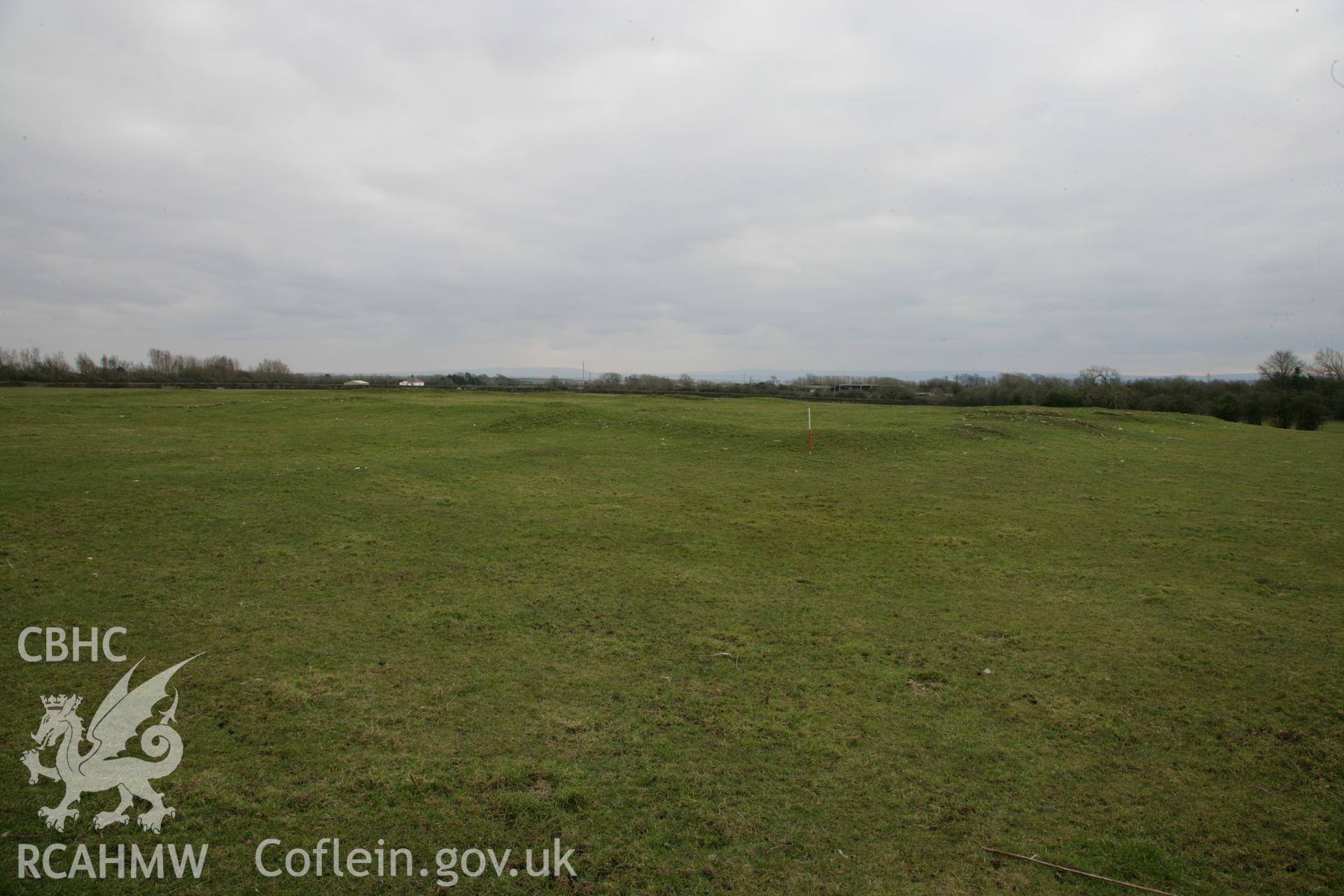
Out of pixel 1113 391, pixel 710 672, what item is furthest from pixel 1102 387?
pixel 710 672

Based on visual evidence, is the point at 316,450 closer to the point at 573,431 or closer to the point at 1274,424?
the point at 573,431

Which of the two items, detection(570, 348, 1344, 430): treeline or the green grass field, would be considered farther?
detection(570, 348, 1344, 430): treeline

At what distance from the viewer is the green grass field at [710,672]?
12.4ft

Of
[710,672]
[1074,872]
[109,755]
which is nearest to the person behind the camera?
[1074,872]

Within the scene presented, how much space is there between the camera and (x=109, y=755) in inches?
169

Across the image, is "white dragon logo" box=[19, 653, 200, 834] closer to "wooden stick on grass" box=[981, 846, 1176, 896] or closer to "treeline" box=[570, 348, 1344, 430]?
"wooden stick on grass" box=[981, 846, 1176, 896]

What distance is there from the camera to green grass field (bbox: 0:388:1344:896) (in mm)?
3783

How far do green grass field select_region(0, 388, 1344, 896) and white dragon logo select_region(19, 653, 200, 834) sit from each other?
0.09m

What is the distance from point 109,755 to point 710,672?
175 inches

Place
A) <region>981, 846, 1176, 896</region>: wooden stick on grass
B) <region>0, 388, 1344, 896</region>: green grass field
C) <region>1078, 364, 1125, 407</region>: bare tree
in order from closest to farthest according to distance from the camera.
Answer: <region>981, 846, 1176, 896</region>: wooden stick on grass → <region>0, 388, 1344, 896</region>: green grass field → <region>1078, 364, 1125, 407</region>: bare tree

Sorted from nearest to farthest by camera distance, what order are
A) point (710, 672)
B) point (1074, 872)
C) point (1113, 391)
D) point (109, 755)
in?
point (1074, 872) < point (109, 755) < point (710, 672) < point (1113, 391)

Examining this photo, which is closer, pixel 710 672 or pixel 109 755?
pixel 109 755

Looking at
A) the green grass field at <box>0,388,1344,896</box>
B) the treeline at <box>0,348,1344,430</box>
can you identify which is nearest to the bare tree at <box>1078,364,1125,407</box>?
the treeline at <box>0,348,1344,430</box>

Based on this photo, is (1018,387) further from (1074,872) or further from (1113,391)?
(1074,872)
